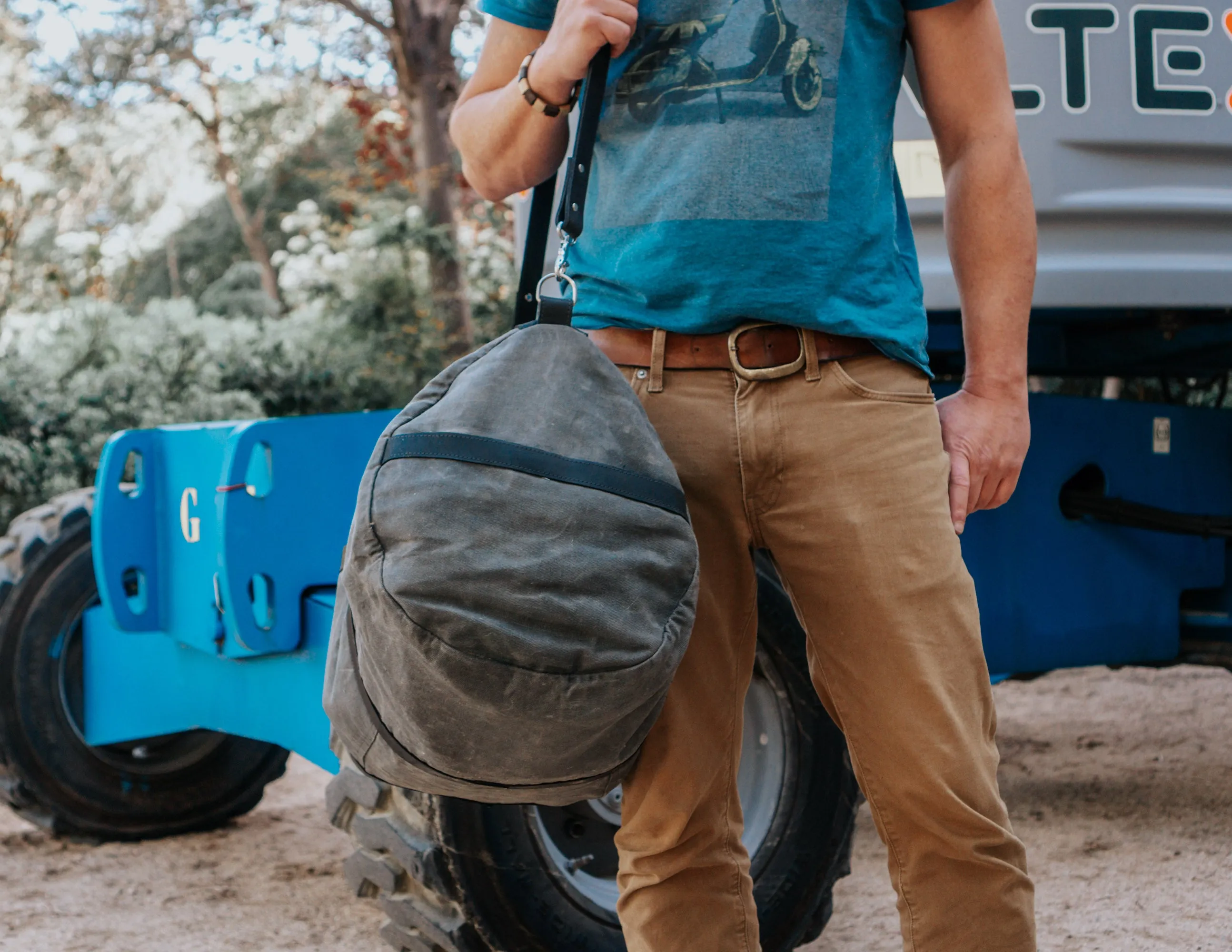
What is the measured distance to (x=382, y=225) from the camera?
34.9 feet

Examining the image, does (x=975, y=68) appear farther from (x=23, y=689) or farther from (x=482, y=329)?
(x=482, y=329)

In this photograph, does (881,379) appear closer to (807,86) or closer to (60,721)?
(807,86)

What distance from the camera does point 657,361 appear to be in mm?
1616

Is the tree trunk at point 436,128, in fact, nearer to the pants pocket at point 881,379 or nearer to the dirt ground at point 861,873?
the dirt ground at point 861,873

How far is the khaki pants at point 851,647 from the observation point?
1.57 meters

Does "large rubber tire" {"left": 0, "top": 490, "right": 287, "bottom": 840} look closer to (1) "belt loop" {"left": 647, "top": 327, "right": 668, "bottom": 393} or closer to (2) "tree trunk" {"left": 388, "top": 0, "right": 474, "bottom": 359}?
(1) "belt loop" {"left": 647, "top": 327, "right": 668, "bottom": 393}

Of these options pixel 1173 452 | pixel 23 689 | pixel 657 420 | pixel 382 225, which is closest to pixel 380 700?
pixel 657 420

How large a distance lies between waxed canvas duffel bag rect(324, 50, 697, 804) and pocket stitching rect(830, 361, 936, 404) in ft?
0.80

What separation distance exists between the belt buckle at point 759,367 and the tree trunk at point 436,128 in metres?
8.91

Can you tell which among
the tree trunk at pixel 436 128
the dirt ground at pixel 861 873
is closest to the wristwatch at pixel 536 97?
the dirt ground at pixel 861 873

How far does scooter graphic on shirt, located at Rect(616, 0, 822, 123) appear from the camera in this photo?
1554 mm

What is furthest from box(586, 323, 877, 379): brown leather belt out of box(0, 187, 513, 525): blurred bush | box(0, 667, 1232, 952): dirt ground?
box(0, 187, 513, 525): blurred bush

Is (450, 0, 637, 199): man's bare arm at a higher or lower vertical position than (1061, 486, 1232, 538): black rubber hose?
higher

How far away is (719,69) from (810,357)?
1.16 feet
